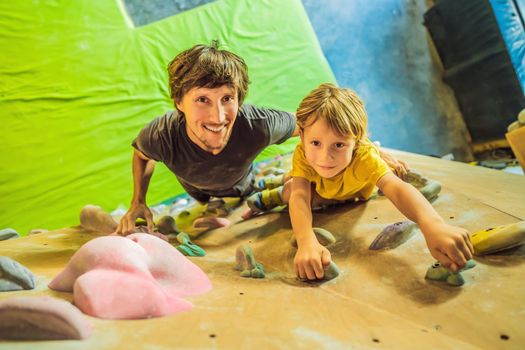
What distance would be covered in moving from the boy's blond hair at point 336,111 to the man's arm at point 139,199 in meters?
0.82

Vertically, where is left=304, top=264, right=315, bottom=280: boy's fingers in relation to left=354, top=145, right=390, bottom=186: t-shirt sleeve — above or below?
below

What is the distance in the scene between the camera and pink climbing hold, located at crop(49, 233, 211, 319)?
77 centimetres

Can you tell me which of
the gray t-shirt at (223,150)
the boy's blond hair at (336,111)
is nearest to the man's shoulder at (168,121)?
the gray t-shirt at (223,150)

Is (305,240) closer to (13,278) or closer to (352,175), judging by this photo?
(352,175)

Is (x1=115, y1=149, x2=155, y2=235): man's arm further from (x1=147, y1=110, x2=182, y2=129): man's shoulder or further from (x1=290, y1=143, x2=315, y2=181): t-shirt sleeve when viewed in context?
(x1=290, y1=143, x2=315, y2=181): t-shirt sleeve

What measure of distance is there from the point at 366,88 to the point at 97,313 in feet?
10.4

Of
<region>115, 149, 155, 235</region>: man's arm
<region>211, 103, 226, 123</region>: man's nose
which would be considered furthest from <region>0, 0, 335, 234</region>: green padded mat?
<region>211, 103, 226, 123</region>: man's nose

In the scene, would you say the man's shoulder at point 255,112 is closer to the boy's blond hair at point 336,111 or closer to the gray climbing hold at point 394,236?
the boy's blond hair at point 336,111

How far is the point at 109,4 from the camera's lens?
2.68 metres

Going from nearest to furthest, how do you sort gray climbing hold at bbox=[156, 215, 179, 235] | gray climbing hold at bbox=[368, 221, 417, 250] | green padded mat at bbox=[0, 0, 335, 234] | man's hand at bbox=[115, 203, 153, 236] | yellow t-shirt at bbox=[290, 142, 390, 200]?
gray climbing hold at bbox=[368, 221, 417, 250], yellow t-shirt at bbox=[290, 142, 390, 200], man's hand at bbox=[115, 203, 153, 236], gray climbing hold at bbox=[156, 215, 179, 235], green padded mat at bbox=[0, 0, 335, 234]

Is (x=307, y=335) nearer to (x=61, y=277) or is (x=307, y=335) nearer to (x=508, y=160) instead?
(x=61, y=277)

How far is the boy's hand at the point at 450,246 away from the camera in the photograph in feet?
3.09

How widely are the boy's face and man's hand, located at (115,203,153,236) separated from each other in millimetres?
766

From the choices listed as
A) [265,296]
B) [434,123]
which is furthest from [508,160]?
[265,296]
